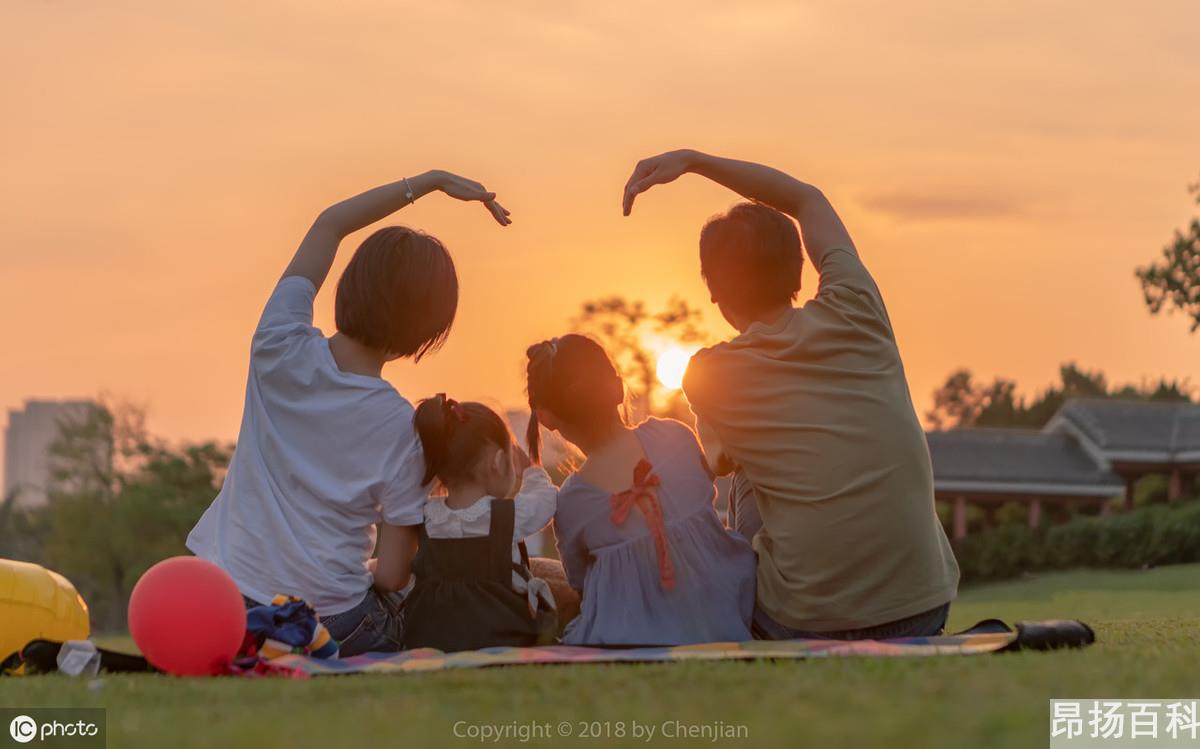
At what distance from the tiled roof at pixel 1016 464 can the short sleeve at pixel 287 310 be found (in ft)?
115

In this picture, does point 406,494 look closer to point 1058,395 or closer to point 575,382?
point 575,382

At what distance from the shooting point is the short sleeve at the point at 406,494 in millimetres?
4797

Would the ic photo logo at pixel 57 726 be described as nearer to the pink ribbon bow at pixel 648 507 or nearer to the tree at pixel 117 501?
the pink ribbon bow at pixel 648 507

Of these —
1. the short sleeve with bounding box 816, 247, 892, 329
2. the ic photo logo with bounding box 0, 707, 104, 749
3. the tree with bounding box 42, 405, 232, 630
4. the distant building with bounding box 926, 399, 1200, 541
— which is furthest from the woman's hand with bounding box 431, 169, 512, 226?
the tree with bounding box 42, 405, 232, 630

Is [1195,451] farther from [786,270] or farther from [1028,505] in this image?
[786,270]

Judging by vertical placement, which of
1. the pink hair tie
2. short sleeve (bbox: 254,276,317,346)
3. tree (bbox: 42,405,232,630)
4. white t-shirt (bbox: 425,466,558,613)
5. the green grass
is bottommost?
tree (bbox: 42,405,232,630)


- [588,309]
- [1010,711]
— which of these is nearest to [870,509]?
[1010,711]

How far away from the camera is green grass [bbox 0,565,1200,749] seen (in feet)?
9.14

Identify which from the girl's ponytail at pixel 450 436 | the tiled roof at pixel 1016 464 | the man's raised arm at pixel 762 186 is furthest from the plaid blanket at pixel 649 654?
the tiled roof at pixel 1016 464

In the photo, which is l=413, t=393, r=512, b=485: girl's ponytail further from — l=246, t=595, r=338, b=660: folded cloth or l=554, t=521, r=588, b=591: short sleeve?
l=246, t=595, r=338, b=660: folded cloth

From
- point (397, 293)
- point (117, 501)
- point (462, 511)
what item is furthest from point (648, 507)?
point (117, 501)

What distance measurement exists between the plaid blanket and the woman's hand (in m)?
1.55

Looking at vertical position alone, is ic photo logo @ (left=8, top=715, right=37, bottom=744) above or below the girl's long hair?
below

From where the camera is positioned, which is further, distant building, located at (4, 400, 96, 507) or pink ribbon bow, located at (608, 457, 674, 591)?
distant building, located at (4, 400, 96, 507)
